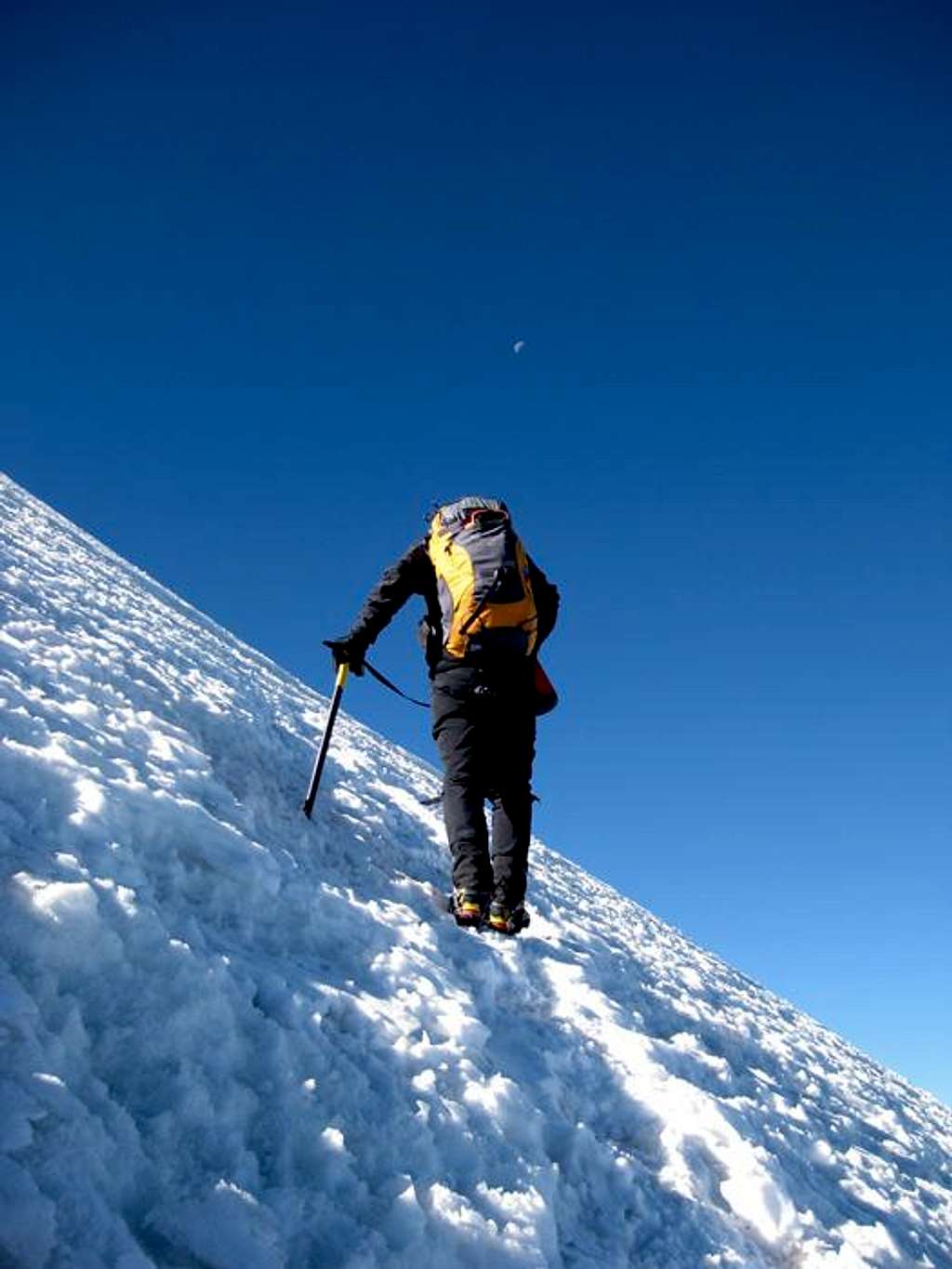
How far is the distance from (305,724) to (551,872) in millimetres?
2941

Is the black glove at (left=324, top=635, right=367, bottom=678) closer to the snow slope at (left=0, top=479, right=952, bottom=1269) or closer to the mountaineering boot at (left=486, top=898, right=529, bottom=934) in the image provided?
the snow slope at (left=0, top=479, right=952, bottom=1269)

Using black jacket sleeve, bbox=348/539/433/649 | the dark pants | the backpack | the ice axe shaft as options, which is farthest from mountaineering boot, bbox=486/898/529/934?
black jacket sleeve, bbox=348/539/433/649

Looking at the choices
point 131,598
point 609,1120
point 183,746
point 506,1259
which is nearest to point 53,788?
point 183,746

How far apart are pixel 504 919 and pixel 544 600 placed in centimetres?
199

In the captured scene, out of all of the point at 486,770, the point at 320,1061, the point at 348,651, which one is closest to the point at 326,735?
the point at 348,651

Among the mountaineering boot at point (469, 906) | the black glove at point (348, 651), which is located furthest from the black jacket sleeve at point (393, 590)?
the mountaineering boot at point (469, 906)

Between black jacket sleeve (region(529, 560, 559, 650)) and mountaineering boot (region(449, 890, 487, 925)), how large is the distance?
1.68 meters

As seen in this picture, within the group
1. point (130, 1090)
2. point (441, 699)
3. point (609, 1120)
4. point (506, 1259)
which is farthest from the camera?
point (441, 699)

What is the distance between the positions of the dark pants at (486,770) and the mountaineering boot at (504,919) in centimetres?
4

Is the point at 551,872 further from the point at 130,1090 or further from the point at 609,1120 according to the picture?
the point at 130,1090

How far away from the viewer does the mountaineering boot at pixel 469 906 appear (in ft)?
15.3

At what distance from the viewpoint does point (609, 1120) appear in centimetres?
371

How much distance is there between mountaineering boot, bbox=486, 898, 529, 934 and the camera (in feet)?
15.7

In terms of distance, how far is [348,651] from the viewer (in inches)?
217
